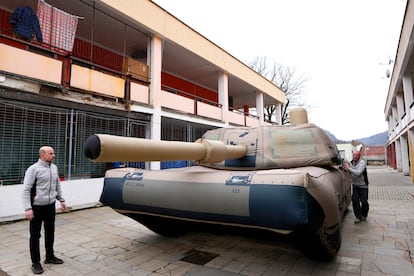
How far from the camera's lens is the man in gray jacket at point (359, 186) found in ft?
17.4

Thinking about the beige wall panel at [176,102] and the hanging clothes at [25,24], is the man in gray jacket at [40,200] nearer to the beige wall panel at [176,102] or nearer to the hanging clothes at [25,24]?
the hanging clothes at [25,24]

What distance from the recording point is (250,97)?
1792cm

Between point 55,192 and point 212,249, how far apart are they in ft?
7.17

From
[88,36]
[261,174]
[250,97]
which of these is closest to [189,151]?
[261,174]

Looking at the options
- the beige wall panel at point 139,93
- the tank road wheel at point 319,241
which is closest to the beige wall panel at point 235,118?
the beige wall panel at point 139,93

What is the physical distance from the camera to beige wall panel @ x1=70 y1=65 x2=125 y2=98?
22.4ft

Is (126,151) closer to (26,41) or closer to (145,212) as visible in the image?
(145,212)

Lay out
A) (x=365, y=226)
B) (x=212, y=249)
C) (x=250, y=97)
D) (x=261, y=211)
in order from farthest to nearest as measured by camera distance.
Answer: (x=250, y=97) → (x=365, y=226) → (x=212, y=249) → (x=261, y=211)

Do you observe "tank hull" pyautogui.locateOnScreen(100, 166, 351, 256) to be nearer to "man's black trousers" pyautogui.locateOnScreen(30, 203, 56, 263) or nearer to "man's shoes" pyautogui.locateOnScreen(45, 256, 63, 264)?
"man's black trousers" pyautogui.locateOnScreen(30, 203, 56, 263)

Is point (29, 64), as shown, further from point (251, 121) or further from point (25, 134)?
point (251, 121)

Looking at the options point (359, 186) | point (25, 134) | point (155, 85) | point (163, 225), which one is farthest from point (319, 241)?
point (155, 85)

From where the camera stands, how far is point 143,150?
219 centimetres

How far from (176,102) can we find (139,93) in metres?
1.76

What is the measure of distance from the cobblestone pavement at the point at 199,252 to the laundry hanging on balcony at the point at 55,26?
408cm
